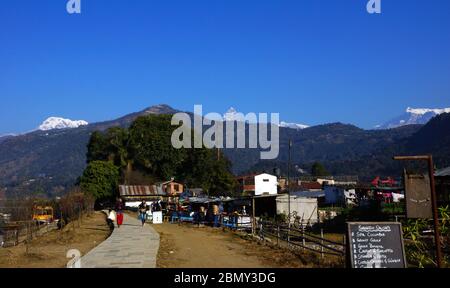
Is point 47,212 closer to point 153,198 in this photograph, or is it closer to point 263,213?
point 153,198

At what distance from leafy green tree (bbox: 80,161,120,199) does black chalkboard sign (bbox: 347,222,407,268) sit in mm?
64409

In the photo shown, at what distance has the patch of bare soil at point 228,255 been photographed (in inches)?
628

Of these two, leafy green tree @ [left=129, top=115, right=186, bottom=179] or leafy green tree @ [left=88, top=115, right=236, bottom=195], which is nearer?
leafy green tree @ [left=129, top=115, right=186, bottom=179]

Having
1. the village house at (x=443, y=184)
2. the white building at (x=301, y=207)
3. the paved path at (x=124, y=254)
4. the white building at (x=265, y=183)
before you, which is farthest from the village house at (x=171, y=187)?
the paved path at (x=124, y=254)

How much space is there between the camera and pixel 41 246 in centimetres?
2498

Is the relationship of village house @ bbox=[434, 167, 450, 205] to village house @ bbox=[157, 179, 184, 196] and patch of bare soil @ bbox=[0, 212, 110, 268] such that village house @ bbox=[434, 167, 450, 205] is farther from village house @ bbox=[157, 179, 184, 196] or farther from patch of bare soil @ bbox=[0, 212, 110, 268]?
village house @ bbox=[157, 179, 184, 196]

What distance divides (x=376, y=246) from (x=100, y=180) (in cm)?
6725

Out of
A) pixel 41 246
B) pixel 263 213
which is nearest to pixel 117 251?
pixel 41 246

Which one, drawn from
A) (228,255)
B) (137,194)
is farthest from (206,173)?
(228,255)

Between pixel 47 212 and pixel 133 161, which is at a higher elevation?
pixel 133 161

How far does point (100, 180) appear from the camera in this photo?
75750 millimetres

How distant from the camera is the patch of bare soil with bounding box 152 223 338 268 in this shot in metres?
15.9

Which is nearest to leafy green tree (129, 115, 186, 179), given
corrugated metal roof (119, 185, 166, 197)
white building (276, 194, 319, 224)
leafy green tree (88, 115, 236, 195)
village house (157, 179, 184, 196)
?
leafy green tree (88, 115, 236, 195)
